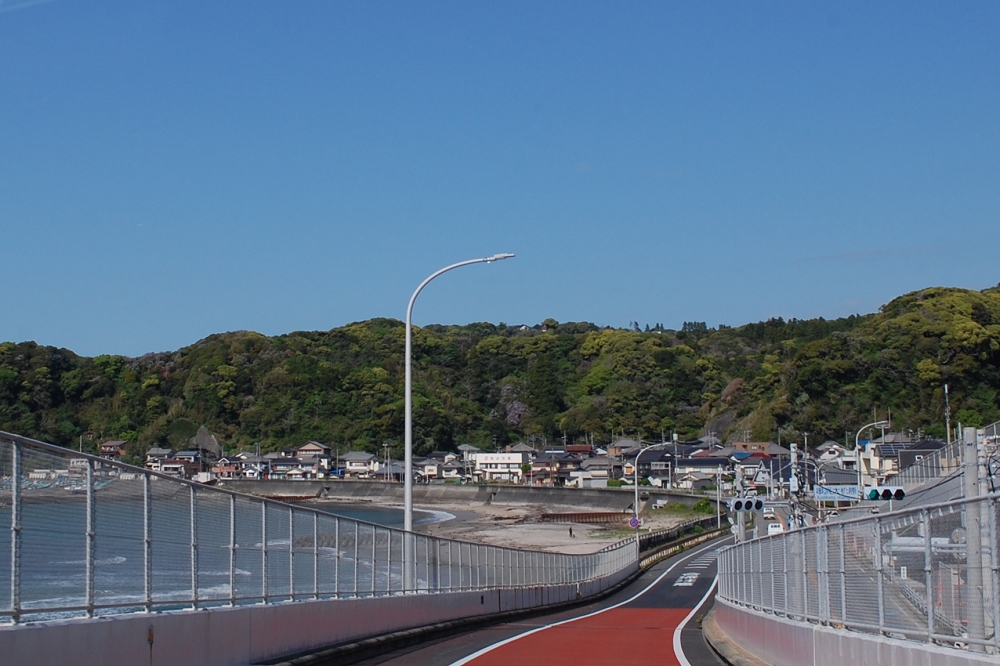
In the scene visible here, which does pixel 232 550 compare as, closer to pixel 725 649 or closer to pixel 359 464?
pixel 725 649

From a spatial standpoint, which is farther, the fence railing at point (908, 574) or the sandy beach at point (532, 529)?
the sandy beach at point (532, 529)

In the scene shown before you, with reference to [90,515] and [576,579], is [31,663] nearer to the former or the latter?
[90,515]

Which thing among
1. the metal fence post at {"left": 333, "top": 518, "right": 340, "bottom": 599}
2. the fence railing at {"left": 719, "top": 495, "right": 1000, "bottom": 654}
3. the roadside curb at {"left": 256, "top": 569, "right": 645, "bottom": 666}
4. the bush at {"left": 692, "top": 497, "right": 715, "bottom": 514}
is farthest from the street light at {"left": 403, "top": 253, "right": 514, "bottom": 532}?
the bush at {"left": 692, "top": 497, "right": 715, "bottom": 514}

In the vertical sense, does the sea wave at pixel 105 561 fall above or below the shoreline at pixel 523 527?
above

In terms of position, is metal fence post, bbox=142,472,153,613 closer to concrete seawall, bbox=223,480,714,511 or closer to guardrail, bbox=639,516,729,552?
guardrail, bbox=639,516,729,552

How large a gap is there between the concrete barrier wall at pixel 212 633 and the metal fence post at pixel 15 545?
0.19m

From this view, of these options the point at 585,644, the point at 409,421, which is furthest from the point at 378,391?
the point at 585,644

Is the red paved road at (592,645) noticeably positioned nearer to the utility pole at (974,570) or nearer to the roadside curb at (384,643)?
the roadside curb at (384,643)

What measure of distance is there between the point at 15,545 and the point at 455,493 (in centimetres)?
15939

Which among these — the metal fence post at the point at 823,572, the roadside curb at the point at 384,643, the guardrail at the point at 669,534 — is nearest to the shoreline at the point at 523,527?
the guardrail at the point at 669,534

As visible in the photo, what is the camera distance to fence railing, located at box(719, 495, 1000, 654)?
7992 millimetres

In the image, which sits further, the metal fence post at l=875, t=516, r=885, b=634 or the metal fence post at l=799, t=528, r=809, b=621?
the metal fence post at l=799, t=528, r=809, b=621

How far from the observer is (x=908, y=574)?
9.91m

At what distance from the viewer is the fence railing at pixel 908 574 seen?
7992mm
